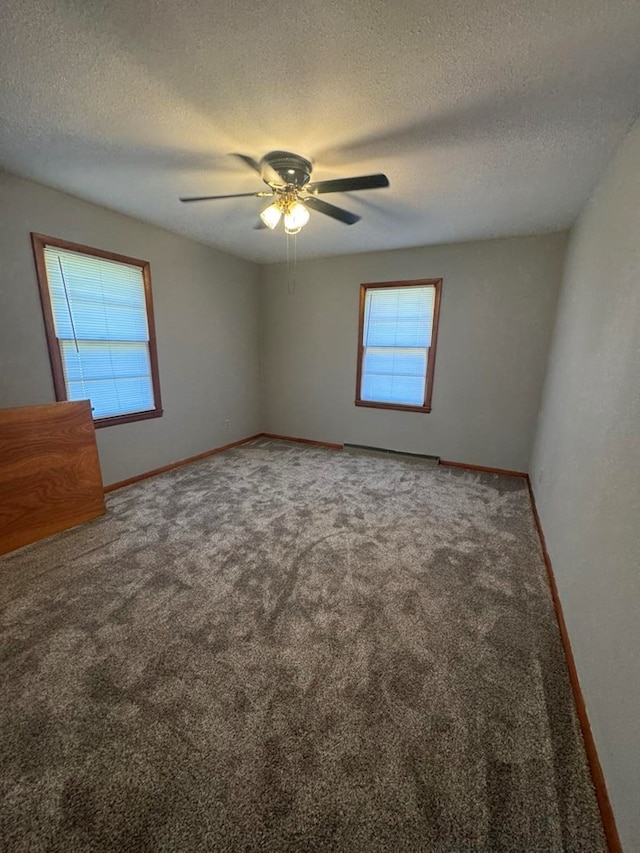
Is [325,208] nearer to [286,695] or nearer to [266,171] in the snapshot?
[266,171]

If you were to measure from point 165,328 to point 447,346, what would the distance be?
3.14 m

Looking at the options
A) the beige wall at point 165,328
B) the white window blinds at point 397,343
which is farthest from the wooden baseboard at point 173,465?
the white window blinds at point 397,343

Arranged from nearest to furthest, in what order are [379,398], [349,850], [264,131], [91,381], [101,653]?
[349,850], [101,653], [264,131], [91,381], [379,398]

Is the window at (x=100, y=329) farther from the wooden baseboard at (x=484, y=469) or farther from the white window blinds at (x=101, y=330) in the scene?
the wooden baseboard at (x=484, y=469)

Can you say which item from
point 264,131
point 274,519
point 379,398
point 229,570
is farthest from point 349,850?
point 379,398

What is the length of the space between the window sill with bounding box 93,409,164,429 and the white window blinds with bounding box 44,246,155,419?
0.15ft

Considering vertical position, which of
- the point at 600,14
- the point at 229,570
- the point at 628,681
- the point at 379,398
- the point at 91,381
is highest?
the point at 600,14

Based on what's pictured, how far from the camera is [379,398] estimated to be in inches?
169

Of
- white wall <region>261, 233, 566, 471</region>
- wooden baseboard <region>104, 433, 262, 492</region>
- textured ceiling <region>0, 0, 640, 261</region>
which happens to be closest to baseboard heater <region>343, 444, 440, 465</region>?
white wall <region>261, 233, 566, 471</region>

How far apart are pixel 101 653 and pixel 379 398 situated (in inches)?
141

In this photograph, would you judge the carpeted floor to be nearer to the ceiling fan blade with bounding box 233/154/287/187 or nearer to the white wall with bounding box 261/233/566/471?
the white wall with bounding box 261/233/566/471

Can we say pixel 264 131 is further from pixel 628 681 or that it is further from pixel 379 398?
pixel 379 398

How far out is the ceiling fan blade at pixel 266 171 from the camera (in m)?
1.91

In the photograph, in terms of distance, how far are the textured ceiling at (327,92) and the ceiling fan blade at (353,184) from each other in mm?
211
